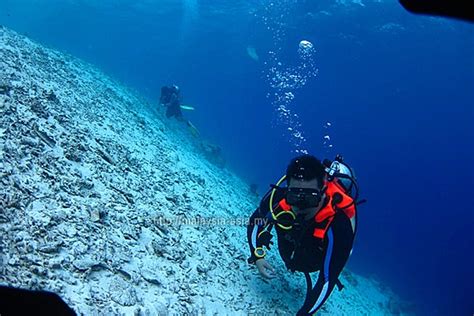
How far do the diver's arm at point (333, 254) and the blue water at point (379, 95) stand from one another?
19501mm

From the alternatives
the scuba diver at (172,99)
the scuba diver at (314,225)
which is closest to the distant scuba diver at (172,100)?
the scuba diver at (172,99)

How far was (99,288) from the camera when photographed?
96.5 inches

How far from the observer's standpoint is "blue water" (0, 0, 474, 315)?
97.1 feet

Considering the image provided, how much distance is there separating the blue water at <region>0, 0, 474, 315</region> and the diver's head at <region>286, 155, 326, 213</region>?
20.1 m

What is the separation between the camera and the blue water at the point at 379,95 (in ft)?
97.1

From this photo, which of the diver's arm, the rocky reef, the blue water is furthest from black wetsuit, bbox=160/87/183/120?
the diver's arm

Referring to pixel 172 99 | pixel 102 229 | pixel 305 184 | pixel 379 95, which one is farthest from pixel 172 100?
pixel 379 95

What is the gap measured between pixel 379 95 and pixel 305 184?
4452cm

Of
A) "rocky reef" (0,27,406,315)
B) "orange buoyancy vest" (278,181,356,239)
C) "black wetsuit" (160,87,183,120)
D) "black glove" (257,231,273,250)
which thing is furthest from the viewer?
"black wetsuit" (160,87,183,120)

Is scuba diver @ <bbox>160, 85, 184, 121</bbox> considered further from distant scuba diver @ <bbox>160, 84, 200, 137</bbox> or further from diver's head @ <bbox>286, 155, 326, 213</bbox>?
diver's head @ <bbox>286, 155, 326, 213</bbox>

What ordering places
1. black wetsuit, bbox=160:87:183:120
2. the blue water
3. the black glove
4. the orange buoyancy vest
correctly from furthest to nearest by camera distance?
the blue water
black wetsuit, bbox=160:87:183:120
the black glove
the orange buoyancy vest

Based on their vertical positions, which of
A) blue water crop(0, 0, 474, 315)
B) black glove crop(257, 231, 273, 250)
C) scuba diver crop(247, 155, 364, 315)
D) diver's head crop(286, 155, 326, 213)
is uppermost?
diver's head crop(286, 155, 326, 213)

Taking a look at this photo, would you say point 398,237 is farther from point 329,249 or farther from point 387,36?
point 329,249

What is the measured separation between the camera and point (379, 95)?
139 ft
